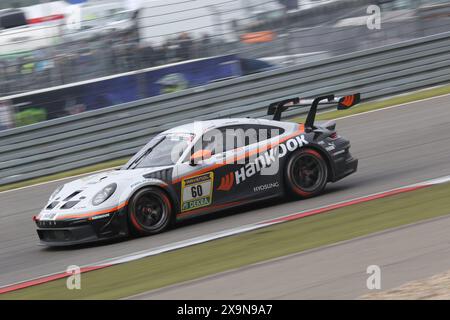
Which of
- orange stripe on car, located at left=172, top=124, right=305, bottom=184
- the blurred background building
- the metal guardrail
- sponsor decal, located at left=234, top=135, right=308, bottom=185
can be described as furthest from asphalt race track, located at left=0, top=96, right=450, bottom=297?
the blurred background building

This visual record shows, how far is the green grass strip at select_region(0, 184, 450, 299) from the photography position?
281 inches

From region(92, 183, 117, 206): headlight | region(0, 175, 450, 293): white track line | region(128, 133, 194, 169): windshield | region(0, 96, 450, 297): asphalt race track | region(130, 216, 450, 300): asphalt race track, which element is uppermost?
region(128, 133, 194, 169): windshield

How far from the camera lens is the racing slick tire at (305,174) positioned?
10.1 m

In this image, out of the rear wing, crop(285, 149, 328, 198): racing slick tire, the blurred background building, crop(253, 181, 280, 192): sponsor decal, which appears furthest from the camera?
the blurred background building

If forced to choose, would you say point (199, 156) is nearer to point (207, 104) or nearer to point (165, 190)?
point (165, 190)

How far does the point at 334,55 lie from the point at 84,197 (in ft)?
27.6

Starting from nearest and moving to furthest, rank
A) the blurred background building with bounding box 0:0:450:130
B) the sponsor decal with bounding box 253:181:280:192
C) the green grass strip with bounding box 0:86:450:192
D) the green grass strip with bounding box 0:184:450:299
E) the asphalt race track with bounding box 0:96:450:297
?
the green grass strip with bounding box 0:184:450:299
the asphalt race track with bounding box 0:96:450:297
the sponsor decal with bounding box 253:181:280:192
the green grass strip with bounding box 0:86:450:192
the blurred background building with bounding box 0:0:450:130

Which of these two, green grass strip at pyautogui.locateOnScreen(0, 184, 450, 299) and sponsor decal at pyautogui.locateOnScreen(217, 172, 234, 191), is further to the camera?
sponsor decal at pyautogui.locateOnScreen(217, 172, 234, 191)

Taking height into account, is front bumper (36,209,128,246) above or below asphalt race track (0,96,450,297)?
above

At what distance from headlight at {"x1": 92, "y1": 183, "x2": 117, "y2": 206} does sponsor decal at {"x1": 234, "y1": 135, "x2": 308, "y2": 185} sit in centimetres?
152

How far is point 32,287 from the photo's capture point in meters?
7.65

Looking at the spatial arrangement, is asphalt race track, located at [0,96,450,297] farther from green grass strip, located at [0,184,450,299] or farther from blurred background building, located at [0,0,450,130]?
blurred background building, located at [0,0,450,130]

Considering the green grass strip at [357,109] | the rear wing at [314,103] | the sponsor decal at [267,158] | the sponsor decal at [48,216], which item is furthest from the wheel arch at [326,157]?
the green grass strip at [357,109]
